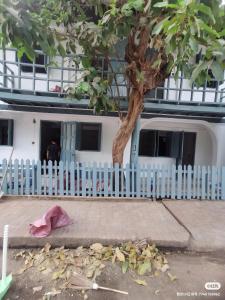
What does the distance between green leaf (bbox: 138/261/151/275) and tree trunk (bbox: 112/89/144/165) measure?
3817 mm

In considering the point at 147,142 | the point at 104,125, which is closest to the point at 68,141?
the point at 104,125

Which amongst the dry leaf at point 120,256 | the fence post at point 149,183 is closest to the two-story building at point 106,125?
the fence post at point 149,183

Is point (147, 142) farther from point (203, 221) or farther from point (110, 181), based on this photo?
point (203, 221)

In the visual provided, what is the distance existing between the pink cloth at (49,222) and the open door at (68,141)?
5033 mm

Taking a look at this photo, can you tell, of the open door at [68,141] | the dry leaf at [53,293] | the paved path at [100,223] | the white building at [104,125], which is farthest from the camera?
the open door at [68,141]

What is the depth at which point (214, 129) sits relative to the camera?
32.0 ft

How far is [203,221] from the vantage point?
16.1 feet

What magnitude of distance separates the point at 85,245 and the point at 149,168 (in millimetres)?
3215

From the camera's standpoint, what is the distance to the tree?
1.99 metres

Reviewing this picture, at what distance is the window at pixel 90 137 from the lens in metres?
9.61

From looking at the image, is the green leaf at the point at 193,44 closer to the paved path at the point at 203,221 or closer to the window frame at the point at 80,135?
the paved path at the point at 203,221

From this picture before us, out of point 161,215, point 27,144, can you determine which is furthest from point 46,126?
point 161,215

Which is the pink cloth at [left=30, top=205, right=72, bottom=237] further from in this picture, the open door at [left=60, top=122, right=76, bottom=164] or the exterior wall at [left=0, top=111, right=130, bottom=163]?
the exterior wall at [left=0, top=111, right=130, bottom=163]

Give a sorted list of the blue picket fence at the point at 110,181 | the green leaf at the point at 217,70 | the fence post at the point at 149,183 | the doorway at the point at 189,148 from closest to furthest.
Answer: the green leaf at the point at 217,70 < the blue picket fence at the point at 110,181 < the fence post at the point at 149,183 < the doorway at the point at 189,148
